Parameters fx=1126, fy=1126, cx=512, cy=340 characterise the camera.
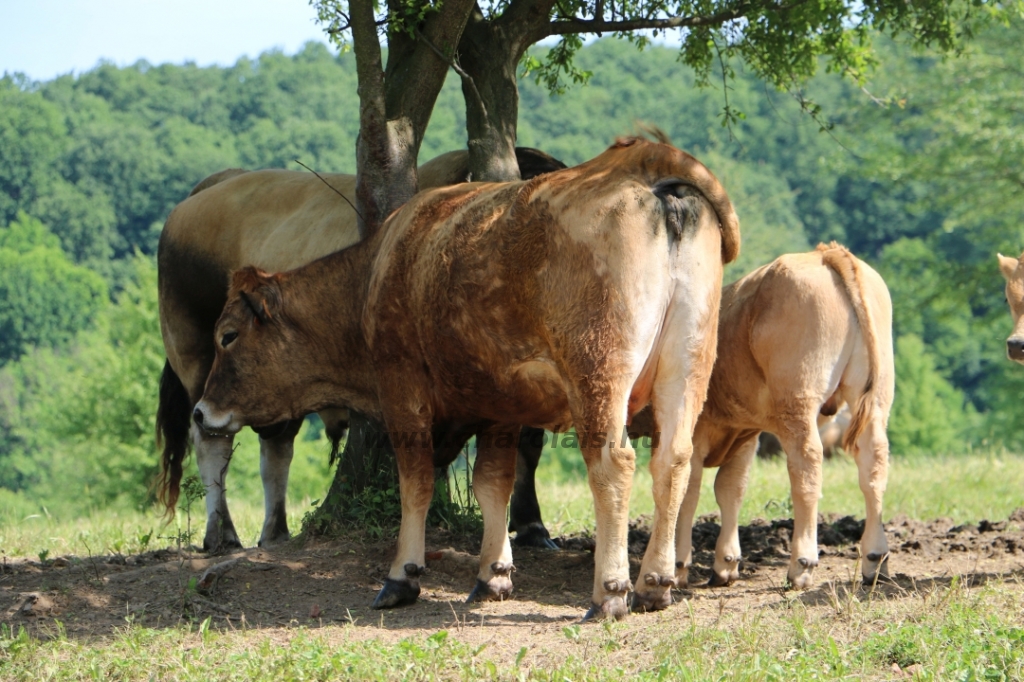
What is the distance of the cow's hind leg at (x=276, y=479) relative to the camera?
27.4 ft

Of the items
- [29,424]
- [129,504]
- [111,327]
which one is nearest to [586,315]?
[129,504]

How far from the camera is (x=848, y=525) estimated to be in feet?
27.9

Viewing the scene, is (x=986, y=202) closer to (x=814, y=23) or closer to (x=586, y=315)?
(x=814, y=23)

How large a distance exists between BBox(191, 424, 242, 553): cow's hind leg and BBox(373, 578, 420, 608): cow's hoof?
2.46 m

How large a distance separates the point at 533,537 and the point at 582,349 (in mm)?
3027

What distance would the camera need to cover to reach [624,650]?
15.8 ft

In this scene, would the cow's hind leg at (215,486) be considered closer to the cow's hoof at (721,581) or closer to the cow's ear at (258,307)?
the cow's ear at (258,307)

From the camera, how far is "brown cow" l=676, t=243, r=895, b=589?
6.41m

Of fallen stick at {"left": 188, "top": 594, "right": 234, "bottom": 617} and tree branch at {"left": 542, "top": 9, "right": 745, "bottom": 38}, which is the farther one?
tree branch at {"left": 542, "top": 9, "right": 745, "bottom": 38}

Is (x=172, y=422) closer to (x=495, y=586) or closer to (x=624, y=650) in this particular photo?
(x=495, y=586)

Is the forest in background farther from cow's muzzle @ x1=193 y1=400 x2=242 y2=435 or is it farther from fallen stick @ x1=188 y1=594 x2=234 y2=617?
fallen stick @ x1=188 y1=594 x2=234 y2=617

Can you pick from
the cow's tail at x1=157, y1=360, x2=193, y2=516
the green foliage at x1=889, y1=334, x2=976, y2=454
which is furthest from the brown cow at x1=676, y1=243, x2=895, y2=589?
the green foliage at x1=889, y1=334, x2=976, y2=454

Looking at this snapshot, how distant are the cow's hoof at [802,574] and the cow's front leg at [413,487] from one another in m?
2.09

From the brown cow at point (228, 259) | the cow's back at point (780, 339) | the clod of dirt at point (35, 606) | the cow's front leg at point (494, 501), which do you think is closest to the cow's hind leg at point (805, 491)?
the cow's back at point (780, 339)
